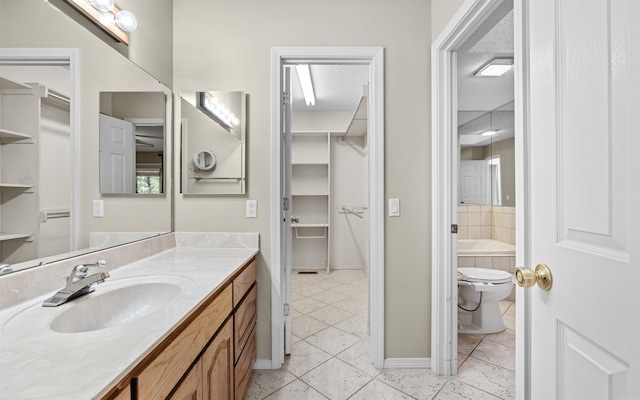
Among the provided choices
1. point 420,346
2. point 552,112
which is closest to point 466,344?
point 420,346

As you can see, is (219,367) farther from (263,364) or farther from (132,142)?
(132,142)

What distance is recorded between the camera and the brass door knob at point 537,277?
0.76 metres

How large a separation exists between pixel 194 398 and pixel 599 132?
1356 mm

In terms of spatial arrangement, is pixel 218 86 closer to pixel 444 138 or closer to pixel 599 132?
pixel 444 138

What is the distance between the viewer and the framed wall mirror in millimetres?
1303

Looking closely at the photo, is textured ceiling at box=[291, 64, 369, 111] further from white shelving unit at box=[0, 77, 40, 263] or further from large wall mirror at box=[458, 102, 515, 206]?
white shelving unit at box=[0, 77, 40, 263]

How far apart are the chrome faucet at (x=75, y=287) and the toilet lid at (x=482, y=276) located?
8.00 ft

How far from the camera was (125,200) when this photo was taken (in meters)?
1.45

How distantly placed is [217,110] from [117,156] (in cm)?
66

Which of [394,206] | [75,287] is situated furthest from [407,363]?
[75,287]

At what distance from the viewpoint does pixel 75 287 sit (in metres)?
0.91

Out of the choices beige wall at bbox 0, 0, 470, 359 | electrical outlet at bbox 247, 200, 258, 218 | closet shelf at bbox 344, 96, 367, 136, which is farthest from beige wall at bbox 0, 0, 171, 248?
closet shelf at bbox 344, 96, 367, 136

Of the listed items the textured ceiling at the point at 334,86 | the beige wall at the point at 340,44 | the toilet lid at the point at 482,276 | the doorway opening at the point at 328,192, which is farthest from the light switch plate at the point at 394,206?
the doorway opening at the point at 328,192

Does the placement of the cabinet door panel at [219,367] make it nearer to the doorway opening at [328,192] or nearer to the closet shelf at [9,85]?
the closet shelf at [9,85]
